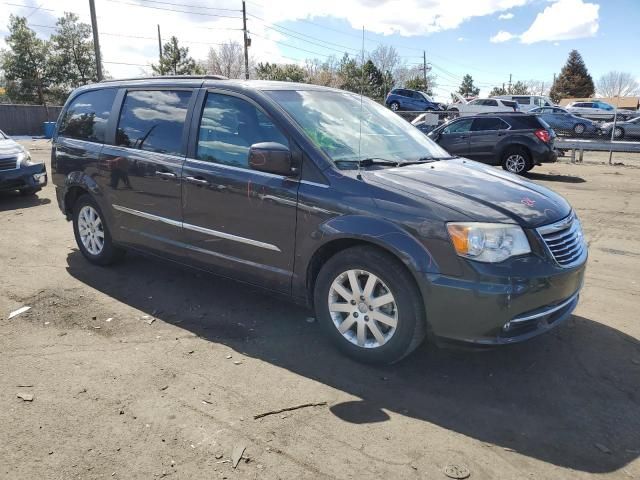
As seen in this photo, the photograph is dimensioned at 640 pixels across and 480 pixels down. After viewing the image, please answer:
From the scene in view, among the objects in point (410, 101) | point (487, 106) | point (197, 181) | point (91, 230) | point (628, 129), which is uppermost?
point (410, 101)

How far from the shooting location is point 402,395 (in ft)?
10.6

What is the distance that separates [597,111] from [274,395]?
35973 millimetres

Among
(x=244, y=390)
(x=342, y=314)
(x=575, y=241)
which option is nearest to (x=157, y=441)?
(x=244, y=390)

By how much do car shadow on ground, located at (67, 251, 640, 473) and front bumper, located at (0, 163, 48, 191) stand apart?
581 cm

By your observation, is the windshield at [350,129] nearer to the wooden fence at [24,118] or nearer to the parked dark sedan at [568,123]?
the parked dark sedan at [568,123]

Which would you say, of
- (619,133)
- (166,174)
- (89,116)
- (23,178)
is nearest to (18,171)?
(23,178)

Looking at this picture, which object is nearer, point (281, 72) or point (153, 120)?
point (153, 120)

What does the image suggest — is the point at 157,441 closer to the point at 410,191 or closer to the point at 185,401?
the point at 185,401

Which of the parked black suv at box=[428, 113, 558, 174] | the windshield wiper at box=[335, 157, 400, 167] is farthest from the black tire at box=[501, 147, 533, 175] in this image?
the windshield wiper at box=[335, 157, 400, 167]

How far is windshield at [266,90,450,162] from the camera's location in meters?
3.82

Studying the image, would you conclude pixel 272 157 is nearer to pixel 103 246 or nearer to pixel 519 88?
pixel 103 246

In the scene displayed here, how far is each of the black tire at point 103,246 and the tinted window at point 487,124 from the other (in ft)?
36.7

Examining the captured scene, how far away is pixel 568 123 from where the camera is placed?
88.4 ft

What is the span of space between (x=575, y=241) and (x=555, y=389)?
101 centimetres
